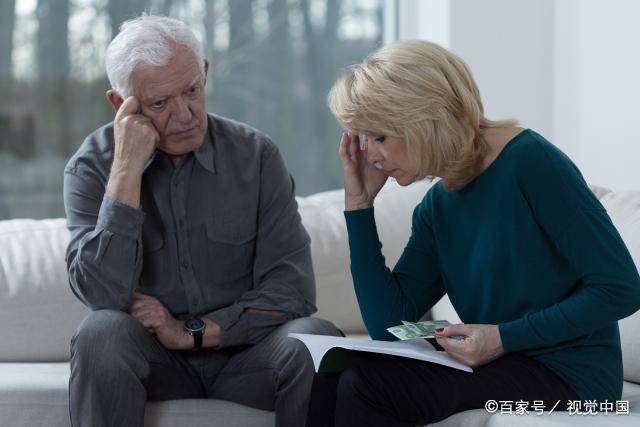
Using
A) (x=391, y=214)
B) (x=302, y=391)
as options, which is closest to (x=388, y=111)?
(x=302, y=391)

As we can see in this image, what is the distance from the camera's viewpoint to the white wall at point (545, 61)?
2.92m

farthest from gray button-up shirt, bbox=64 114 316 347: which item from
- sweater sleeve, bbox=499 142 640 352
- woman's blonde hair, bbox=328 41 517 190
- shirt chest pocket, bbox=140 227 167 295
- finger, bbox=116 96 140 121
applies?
sweater sleeve, bbox=499 142 640 352

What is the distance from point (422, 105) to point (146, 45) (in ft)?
2.38

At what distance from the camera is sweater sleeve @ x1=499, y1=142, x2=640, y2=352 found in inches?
62.9

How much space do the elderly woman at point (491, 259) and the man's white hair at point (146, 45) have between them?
18.8 inches

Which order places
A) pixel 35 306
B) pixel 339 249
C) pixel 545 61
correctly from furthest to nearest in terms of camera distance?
pixel 545 61, pixel 339 249, pixel 35 306

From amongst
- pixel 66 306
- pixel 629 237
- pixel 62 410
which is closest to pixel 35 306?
pixel 66 306

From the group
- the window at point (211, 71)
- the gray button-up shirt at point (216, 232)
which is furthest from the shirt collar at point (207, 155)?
the window at point (211, 71)

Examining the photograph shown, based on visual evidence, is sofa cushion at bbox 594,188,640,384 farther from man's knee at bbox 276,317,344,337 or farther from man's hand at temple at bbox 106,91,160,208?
man's hand at temple at bbox 106,91,160,208

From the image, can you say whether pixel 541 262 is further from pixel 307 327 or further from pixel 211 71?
pixel 211 71

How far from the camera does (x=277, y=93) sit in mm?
3479

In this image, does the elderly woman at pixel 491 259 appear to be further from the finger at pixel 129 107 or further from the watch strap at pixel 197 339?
the finger at pixel 129 107

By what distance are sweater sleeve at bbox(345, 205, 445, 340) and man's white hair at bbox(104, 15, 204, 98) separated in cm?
55

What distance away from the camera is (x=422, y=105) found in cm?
167
